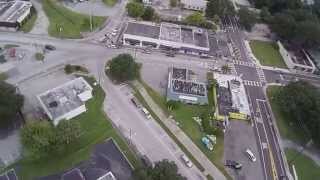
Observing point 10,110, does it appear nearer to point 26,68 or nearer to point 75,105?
point 75,105

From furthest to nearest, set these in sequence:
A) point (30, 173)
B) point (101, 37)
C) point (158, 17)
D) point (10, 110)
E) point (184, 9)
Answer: point (184, 9) < point (158, 17) < point (101, 37) < point (10, 110) < point (30, 173)

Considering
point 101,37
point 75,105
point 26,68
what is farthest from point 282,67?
point 26,68

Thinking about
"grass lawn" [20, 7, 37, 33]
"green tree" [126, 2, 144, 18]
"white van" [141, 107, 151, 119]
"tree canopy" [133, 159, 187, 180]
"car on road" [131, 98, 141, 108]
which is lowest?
"tree canopy" [133, 159, 187, 180]

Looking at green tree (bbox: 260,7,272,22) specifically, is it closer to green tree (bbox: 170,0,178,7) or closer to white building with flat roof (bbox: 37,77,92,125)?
green tree (bbox: 170,0,178,7)

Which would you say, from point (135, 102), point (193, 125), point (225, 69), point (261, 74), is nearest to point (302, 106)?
point (261, 74)

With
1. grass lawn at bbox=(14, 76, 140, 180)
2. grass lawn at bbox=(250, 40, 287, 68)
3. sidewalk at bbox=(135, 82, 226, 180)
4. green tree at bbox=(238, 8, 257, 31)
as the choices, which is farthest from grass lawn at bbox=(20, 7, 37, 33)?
A: grass lawn at bbox=(250, 40, 287, 68)
